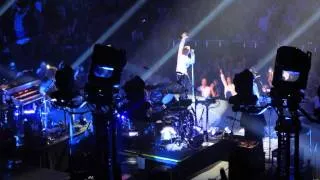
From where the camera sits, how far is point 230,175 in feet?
20.6

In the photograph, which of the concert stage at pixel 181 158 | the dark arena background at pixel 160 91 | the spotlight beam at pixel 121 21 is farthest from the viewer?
the spotlight beam at pixel 121 21

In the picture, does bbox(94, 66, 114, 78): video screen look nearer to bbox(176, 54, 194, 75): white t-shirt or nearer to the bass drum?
the bass drum

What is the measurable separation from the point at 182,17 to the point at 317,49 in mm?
4779

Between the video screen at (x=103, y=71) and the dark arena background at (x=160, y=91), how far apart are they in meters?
0.01

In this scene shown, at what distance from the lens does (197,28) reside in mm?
15555

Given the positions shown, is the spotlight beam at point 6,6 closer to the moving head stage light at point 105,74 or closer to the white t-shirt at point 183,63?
the white t-shirt at point 183,63

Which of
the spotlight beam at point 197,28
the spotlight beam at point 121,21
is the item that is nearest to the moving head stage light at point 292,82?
the spotlight beam at point 197,28

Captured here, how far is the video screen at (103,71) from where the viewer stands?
19.1 feet

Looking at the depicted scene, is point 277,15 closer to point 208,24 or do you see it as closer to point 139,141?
point 208,24

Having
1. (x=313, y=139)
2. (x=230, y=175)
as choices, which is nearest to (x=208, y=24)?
(x=313, y=139)

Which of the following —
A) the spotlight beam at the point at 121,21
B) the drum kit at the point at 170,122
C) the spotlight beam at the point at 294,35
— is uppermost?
the spotlight beam at the point at 121,21

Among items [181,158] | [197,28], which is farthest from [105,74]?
[197,28]

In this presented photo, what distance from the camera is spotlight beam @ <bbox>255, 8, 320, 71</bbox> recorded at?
13.3 metres

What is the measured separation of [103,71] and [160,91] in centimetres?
441
